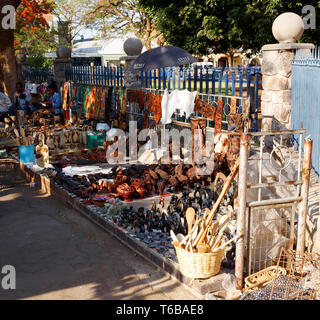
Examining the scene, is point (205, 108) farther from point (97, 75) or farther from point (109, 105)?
point (97, 75)

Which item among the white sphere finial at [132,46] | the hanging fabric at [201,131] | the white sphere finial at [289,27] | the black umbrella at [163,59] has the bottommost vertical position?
the hanging fabric at [201,131]

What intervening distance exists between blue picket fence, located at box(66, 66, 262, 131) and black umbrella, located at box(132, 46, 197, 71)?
26cm

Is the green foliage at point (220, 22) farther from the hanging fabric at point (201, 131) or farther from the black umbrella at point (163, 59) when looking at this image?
the hanging fabric at point (201, 131)

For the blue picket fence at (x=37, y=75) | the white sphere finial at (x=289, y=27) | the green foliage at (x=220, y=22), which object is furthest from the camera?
the blue picket fence at (x=37, y=75)

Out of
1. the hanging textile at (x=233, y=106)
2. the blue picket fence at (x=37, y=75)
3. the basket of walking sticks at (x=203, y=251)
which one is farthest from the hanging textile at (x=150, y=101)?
the blue picket fence at (x=37, y=75)

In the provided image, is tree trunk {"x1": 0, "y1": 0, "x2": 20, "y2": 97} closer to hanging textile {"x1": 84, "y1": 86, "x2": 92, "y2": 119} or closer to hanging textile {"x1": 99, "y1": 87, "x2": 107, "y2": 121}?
hanging textile {"x1": 84, "y1": 86, "x2": 92, "y2": 119}

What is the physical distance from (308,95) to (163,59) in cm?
497

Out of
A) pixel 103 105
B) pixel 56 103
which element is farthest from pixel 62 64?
pixel 103 105

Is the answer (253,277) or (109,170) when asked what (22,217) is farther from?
(253,277)

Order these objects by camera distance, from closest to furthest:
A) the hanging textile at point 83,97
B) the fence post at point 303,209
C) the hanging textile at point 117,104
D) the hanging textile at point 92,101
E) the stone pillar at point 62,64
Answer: the fence post at point 303,209, the hanging textile at point 117,104, the hanging textile at point 92,101, the hanging textile at point 83,97, the stone pillar at point 62,64

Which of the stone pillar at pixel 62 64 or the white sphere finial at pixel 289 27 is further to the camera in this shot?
the stone pillar at pixel 62 64

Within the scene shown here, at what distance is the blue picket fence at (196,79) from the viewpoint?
10195 millimetres

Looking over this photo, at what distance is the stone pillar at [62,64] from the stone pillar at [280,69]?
1156 cm

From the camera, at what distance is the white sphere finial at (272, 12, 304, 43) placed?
8461 millimetres
